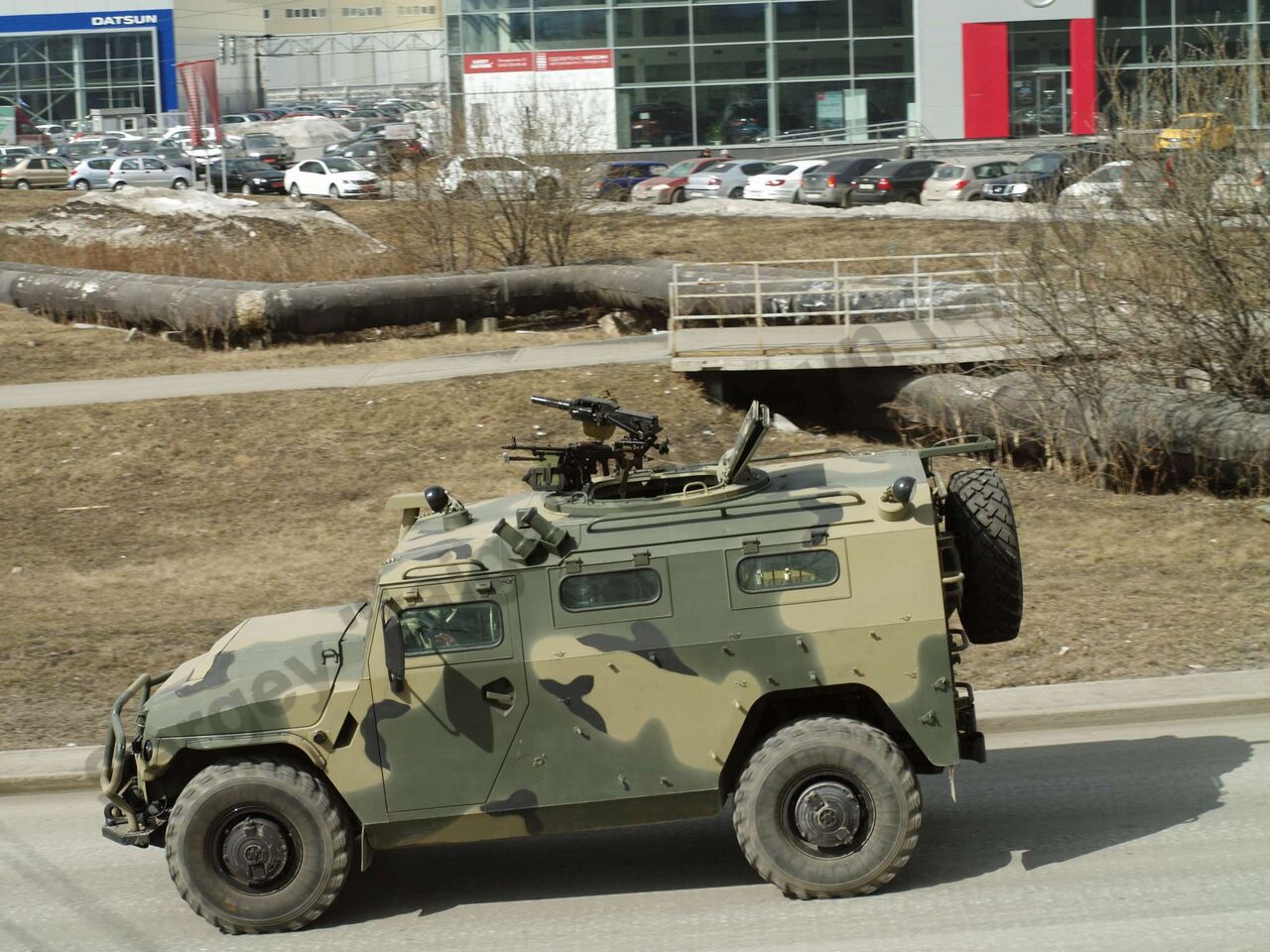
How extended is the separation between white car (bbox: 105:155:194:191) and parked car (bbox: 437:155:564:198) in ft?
83.5

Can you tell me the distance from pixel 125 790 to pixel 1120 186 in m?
12.5

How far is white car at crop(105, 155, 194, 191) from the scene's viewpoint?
48031 mm

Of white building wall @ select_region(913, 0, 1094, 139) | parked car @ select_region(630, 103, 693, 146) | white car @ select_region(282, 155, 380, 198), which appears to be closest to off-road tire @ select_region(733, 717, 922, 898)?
white car @ select_region(282, 155, 380, 198)

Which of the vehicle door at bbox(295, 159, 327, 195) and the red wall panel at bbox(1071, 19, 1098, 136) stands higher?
the red wall panel at bbox(1071, 19, 1098, 136)

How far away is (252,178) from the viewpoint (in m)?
46.8

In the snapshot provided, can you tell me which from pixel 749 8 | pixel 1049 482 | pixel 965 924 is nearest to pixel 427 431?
pixel 1049 482

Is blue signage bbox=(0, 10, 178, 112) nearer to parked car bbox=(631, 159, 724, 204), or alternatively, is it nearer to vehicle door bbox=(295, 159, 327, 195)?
vehicle door bbox=(295, 159, 327, 195)

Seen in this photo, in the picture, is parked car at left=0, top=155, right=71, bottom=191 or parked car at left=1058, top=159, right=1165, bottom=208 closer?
parked car at left=1058, top=159, right=1165, bottom=208

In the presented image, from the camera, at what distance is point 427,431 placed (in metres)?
17.8

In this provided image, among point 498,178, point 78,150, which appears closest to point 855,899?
point 498,178

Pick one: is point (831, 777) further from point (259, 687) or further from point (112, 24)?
point (112, 24)

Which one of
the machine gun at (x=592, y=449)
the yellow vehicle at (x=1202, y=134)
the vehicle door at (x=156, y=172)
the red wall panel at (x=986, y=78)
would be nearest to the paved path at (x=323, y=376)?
the yellow vehicle at (x=1202, y=134)

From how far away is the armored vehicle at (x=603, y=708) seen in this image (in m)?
6.96

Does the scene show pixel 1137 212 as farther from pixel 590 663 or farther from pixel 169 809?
pixel 169 809
